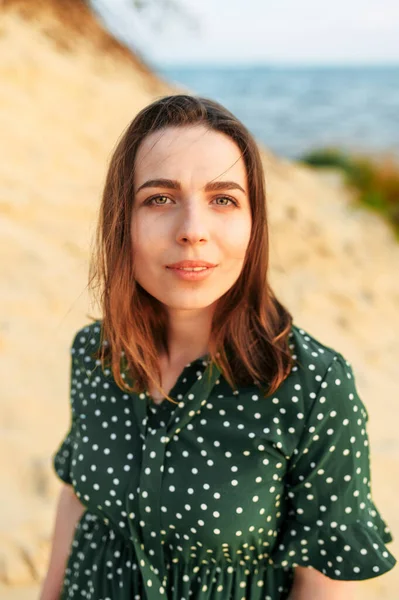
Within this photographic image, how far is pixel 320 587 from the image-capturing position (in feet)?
4.75

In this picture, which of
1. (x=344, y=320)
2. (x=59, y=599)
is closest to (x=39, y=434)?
(x=59, y=599)

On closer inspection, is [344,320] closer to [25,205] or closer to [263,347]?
[25,205]

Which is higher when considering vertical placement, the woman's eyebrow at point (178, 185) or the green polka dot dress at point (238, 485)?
the woman's eyebrow at point (178, 185)

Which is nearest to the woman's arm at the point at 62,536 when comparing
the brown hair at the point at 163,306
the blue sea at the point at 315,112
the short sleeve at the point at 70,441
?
the short sleeve at the point at 70,441

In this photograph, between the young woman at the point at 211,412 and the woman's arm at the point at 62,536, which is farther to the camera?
the woman's arm at the point at 62,536

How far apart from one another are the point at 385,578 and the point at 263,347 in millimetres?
1748

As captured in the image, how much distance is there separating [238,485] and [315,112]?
25.3 metres

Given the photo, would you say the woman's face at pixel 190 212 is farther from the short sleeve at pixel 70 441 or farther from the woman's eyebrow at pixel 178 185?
the short sleeve at pixel 70 441

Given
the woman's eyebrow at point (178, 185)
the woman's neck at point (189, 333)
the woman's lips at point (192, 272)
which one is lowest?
Answer: the woman's neck at point (189, 333)

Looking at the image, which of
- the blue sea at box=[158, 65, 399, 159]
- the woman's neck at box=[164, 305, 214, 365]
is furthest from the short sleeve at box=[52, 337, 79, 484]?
the blue sea at box=[158, 65, 399, 159]

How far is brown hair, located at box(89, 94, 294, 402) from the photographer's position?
57.0 inches

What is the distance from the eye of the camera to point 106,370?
1663mm

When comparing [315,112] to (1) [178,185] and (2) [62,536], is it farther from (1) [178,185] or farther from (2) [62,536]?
(1) [178,185]

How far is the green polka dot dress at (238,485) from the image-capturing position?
4.52 feet
